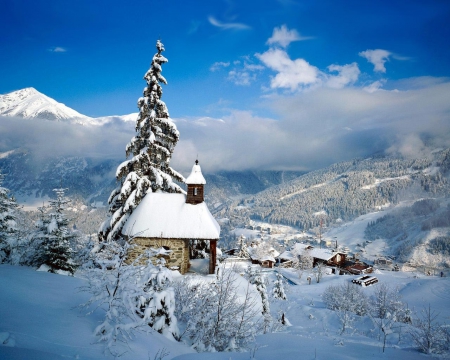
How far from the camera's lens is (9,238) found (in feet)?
40.6

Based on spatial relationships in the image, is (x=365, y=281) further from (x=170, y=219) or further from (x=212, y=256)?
(x=170, y=219)

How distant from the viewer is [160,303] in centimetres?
615

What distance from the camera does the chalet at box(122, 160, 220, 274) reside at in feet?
52.3

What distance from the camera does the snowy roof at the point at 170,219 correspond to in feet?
52.2

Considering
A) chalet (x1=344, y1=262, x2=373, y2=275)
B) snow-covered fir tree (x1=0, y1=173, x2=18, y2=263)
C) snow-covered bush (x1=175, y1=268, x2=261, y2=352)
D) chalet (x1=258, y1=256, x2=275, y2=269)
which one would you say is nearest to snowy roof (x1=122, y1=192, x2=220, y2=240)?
snow-covered fir tree (x1=0, y1=173, x2=18, y2=263)

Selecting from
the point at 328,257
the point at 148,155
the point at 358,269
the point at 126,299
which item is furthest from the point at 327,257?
the point at 126,299

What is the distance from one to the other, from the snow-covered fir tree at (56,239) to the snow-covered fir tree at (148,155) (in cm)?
472

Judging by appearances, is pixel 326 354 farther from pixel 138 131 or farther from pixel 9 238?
pixel 138 131

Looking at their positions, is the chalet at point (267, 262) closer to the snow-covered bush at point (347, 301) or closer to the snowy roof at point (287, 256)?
the snowy roof at point (287, 256)

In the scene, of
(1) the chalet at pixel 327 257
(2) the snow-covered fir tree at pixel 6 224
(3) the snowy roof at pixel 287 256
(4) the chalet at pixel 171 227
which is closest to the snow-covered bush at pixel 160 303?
(4) the chalet at pixel 171 227

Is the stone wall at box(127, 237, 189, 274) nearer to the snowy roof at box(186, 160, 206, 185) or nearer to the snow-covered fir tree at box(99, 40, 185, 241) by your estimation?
the snow-covered fir tree at box(99, 40, 185, 241)

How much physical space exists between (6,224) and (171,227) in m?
8.55

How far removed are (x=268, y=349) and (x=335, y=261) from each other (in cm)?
7926

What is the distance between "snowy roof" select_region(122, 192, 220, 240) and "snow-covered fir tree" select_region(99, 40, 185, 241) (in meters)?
0.93
